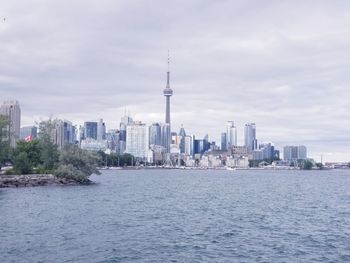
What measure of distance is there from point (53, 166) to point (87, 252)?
103694mm

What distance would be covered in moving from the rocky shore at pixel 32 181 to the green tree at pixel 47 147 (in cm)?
1440

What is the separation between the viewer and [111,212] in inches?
2589

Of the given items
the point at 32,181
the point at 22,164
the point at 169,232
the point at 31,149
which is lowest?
the point at 169,232

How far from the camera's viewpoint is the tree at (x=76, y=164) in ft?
401

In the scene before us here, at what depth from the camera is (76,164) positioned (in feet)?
414

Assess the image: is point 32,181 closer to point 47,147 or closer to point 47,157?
point 47,147

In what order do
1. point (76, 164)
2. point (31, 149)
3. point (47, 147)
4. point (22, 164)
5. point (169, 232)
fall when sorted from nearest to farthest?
point (169, 232) → point (76, 164) → point (22, 164) → point (47, 147) → point (31, 149)

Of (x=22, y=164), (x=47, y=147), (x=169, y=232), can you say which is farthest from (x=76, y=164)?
(x=169, y=232)

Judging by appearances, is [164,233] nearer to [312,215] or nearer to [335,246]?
[335,246]

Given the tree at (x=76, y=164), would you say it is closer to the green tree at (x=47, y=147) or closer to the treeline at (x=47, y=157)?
the treeline at (x=47, y=157)

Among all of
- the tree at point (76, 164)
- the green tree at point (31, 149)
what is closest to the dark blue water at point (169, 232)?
the tree at point (76, 164)

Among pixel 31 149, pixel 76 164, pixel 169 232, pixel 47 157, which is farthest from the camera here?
pixel 31 149

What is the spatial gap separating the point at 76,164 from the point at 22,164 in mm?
15700

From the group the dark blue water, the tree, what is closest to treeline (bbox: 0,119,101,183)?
the tree
